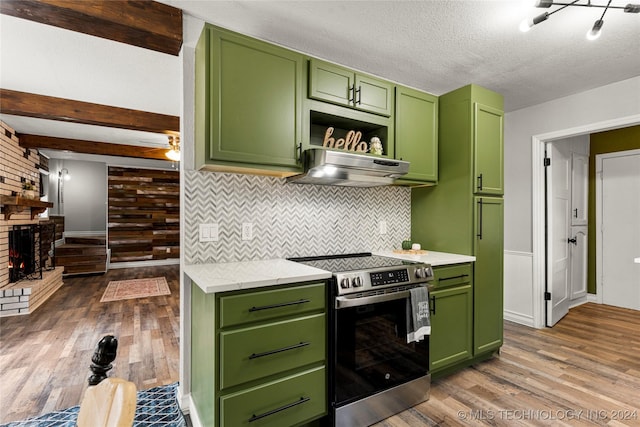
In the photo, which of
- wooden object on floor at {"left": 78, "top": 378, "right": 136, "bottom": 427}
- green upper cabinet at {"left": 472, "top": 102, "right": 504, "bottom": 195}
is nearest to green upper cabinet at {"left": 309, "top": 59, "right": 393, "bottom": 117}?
green upper cabinet at {"left": 472, "top": 102, "right": 504, "bottom": 195}

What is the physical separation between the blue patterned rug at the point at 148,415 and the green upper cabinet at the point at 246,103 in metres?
1.56

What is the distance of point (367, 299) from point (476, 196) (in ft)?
4.73

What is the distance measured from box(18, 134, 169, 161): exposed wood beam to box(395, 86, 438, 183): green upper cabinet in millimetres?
4864

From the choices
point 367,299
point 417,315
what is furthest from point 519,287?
point 367,299

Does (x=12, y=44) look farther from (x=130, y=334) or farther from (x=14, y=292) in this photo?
(x=14, y=292)

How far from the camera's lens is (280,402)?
63.6 inches

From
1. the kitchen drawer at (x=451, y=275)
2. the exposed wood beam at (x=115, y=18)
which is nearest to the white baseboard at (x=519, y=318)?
the kitchen drawer at (x=451, y=275)

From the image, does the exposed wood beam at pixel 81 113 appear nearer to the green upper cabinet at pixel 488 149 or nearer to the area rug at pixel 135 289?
the area rug at pixel 135 289

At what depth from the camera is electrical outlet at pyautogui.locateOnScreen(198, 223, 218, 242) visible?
80.7 inches

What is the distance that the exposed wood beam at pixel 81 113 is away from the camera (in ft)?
11.4

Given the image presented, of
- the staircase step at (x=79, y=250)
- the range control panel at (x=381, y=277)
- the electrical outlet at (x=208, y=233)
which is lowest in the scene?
the staircase step at (x=79, y=250)

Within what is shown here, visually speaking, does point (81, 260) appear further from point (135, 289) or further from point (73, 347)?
point (73, 347)

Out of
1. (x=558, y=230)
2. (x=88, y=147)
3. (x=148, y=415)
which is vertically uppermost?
(x=88, y=147)

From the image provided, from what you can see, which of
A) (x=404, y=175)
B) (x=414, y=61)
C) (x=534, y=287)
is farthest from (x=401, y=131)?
(x=534, y=287)
